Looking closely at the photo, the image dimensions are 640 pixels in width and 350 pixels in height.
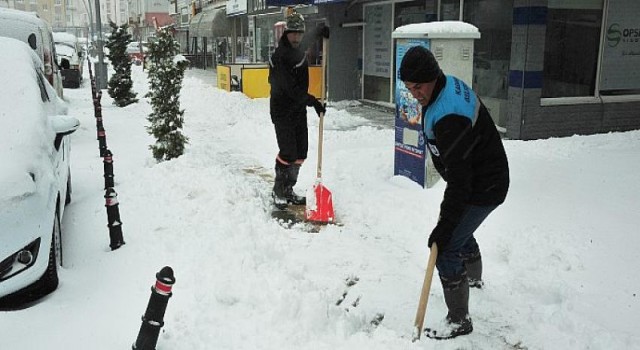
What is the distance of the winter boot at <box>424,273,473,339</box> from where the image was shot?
12.1 ft

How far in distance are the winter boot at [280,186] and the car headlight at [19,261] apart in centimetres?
307

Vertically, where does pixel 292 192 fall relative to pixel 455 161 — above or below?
below

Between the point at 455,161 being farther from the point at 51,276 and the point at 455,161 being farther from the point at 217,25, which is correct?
the point at 217,25

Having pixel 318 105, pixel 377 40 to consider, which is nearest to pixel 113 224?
pixel 318 105

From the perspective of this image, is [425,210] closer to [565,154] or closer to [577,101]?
[565,154]

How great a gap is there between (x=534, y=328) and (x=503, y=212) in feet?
7.34

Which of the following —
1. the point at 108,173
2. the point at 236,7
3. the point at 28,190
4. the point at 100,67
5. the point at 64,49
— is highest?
the point at 236,7

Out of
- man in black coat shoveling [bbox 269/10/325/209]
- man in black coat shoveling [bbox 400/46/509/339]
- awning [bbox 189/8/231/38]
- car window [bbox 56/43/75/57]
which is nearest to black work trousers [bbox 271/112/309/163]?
man in black coat shoveling [bbox 269/10/325/209]

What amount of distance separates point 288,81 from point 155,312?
11.6 ft

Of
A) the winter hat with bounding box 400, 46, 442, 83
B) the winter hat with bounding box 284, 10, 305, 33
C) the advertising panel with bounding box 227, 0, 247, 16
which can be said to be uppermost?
the advertising panel with bounding box 227, 0, 247, 16

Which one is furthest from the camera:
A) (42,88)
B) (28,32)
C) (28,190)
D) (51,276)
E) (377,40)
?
(377,40)

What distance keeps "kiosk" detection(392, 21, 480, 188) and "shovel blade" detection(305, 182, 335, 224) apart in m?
1.33

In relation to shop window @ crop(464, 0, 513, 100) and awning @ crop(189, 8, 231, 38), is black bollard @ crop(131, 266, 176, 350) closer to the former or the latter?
shop window @ crop(464, 0, 513, 100)

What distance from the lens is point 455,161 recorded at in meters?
3.26
